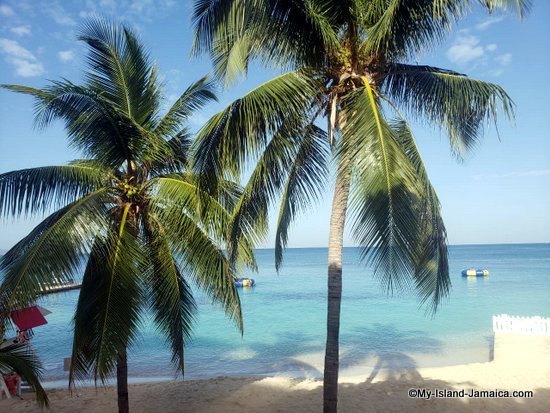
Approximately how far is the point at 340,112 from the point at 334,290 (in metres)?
2.36

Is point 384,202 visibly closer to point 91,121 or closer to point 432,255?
point 432,255

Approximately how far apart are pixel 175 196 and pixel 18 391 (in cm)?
807

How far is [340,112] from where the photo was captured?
543 cm

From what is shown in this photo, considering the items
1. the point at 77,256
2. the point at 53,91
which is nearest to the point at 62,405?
the point at 77,256

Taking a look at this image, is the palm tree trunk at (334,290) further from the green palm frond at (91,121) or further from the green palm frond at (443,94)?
the green palm frond at (91,121)

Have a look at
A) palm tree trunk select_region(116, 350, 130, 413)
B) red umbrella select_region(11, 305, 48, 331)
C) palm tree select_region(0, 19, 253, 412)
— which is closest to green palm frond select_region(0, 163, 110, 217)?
palm tree select_region(0, 19, 253, 412)

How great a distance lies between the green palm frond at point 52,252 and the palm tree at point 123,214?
1 cm

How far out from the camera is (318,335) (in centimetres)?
2034

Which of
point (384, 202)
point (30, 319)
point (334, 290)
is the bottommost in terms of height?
point (30, 319)

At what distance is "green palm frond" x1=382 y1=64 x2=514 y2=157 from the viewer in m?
5.00

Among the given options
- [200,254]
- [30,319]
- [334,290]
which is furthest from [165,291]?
[30,319]

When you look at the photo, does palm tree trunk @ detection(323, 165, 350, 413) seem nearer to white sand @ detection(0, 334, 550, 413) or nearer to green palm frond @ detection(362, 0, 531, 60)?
green palm frond @ detection(362, 0, 531, 60)

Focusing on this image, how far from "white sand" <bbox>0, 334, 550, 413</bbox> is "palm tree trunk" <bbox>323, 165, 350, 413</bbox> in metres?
3.95

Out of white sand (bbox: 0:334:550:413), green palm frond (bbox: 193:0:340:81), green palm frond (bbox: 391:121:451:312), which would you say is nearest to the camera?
green palm frond (bbox: 193:0:340:81)
